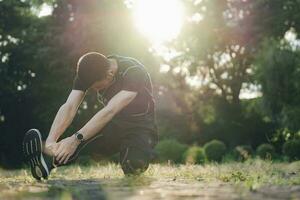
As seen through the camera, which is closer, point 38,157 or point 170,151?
point 38,157

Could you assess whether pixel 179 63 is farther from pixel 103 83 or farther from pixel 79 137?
pixel 79 137

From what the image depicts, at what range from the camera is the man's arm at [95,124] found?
205 inches

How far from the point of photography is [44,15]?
3047cm

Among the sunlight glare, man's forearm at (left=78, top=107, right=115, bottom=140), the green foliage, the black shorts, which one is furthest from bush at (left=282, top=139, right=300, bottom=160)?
man's forearm at (left=78, top=107, right=115, bottom=140)

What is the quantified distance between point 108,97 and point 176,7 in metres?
33.5

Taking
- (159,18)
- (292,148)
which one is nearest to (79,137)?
(292,148)

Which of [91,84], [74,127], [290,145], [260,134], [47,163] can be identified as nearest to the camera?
[47,163]

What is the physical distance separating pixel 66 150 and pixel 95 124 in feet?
1.24

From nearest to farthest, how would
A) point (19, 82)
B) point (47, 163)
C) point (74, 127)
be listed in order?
1. point (47, 163)
2. point (74, 127)
3. point (19, 82)

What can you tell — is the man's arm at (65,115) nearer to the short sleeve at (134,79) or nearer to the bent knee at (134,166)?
the short sleeve at (134,79)

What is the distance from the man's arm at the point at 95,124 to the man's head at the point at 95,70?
1.04ft

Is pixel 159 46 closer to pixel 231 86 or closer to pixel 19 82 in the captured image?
pixel 231 86

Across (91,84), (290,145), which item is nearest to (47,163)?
(91,84)

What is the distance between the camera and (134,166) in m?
6.04
